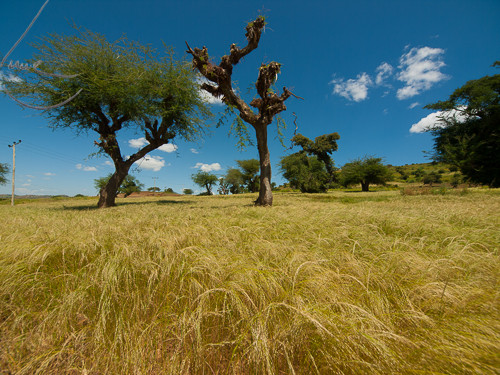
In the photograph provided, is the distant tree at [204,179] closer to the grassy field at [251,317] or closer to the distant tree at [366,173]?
the distant tree at [366,173]

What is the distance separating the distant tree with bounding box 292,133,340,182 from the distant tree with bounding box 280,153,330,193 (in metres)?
5.05

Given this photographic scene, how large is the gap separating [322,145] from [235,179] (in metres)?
28.9

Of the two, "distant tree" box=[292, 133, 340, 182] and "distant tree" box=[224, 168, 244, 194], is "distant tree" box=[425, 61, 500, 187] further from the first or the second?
"distant tree" box=[224, 168, 244, 194]

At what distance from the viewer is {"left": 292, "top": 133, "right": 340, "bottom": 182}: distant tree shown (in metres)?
35.9

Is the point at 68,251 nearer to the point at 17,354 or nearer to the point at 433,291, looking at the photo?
the point at 17,354

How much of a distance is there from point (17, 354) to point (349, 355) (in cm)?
187

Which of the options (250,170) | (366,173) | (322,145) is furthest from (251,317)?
(250,170)

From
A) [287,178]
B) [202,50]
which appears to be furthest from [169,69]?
[287,178]

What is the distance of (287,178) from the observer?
104ft

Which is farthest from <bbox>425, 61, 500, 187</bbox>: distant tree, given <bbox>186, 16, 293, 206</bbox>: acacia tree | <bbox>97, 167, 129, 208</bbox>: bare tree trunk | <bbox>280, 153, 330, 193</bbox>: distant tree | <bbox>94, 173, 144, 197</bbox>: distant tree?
<bbox>94, 173, 144, 197</bbox>: distant tree

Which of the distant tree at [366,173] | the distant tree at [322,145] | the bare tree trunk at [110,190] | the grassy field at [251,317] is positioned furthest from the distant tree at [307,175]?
the grassy field at [251,317]

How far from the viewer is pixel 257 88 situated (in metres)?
9.08

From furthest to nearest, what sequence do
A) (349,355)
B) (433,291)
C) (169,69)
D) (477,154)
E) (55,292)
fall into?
1. (477,154)
2. (169,69)
3. (55,292)
4. (433,291)
5. (349,355)

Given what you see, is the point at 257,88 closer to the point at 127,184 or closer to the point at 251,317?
the point at 251,317
